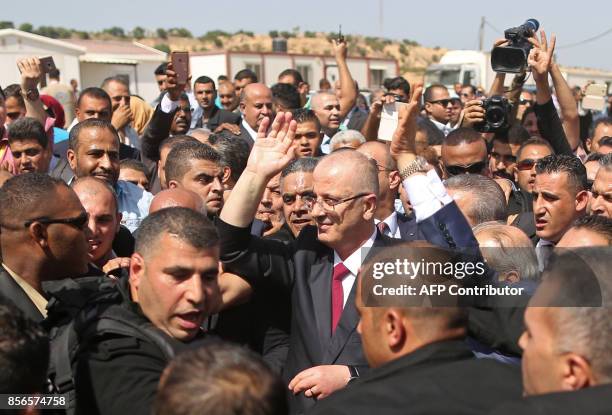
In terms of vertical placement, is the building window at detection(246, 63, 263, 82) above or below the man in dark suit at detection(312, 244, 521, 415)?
below

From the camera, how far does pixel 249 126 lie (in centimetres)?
920

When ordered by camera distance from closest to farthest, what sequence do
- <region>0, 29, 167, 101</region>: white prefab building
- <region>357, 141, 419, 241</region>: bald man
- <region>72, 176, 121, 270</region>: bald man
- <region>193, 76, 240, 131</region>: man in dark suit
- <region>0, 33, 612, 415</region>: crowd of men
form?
<region>0, 33, 612, 415</region>: crowd of men < <region>72, 176, 121, 270</region>: bald man < <region>357, 141, 419, 241</region>: bald man < <region>193, 76, 240, 131</region>: man in dark suit < <region>0, 29, 167, 101</region>: white prefab building

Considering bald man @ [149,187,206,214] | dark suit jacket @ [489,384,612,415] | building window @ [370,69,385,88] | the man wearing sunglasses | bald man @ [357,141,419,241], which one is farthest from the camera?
building window @ [370,69,385,88]

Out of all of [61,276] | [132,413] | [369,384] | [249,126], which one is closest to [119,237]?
[61,276]

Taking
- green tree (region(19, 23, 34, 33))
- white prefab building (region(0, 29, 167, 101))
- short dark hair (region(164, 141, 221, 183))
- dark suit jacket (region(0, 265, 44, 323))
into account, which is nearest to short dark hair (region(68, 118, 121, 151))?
short dark hair (region(164, 141, 221, 183))

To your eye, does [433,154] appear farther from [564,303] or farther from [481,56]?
[481,56]

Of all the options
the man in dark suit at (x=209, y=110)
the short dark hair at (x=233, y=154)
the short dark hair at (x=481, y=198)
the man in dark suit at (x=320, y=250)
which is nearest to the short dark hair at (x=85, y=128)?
the short dark hair at (x=233, y=154)

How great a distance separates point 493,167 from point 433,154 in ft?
4.09

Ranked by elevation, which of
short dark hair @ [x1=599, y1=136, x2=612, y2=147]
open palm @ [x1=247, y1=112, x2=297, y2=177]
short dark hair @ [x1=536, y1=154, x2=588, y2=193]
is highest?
open palm @ [x1=247, y1=112, x2=297, y2=177]

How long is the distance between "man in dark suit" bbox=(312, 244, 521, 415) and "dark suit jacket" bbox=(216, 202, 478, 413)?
76cm

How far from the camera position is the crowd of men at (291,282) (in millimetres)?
2215

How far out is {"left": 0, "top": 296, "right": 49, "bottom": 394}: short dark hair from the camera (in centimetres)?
243

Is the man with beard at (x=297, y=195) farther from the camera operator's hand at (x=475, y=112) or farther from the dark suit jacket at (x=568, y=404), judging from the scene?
the dark suit jacket at (x=568, y=404)

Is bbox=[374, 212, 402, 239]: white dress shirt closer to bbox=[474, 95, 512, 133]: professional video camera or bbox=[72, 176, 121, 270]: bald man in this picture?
bbox=[72, 176, 121, 270]: bald man
